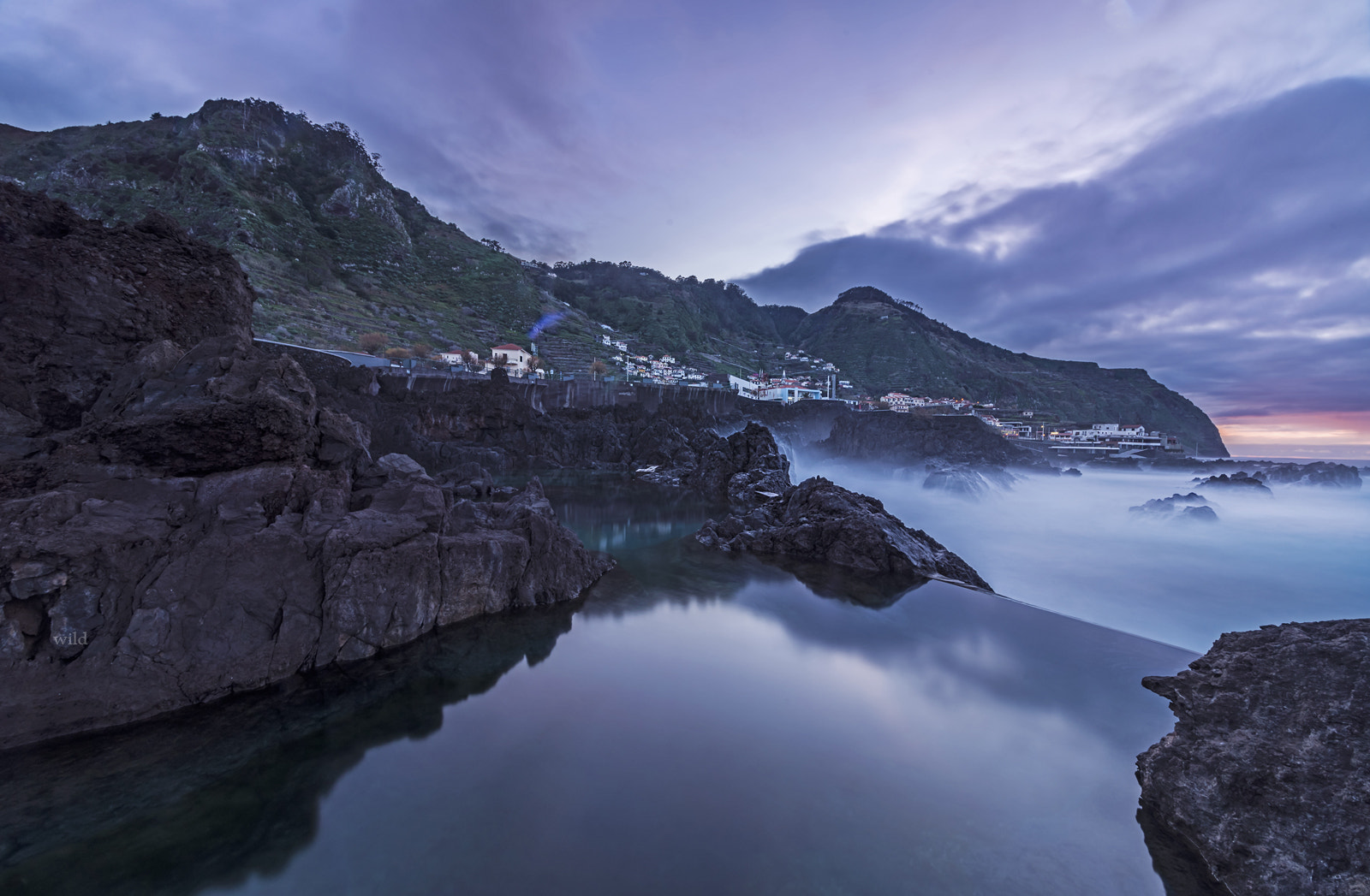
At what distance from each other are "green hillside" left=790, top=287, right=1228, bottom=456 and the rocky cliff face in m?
106

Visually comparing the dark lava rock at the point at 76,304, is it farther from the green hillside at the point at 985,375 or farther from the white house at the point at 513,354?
the green hillside at the point at 985,375

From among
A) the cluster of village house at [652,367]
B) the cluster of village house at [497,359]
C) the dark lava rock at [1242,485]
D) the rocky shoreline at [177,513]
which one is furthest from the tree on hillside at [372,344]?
the dark lava rock at [1242,485]

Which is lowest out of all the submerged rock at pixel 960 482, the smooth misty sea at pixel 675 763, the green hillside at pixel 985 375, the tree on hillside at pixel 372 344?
the smooth misty sea at pixel 675 763

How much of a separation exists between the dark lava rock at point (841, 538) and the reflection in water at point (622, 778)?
5.01 m

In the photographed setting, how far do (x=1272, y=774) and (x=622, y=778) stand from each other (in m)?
6.86

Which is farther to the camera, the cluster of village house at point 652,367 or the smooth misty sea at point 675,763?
the cluster of village house at point 652,367

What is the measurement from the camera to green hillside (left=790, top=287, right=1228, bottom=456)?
346 ft

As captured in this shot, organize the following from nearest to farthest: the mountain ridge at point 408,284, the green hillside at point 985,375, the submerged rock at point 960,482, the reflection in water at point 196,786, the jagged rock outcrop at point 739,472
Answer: the reflection in water at point 196,786, the jagged rock outcrop at point 739,472, the submerged rock at point 960,482, the mountain ridge at point 408,284, the green hillside at point 985,375

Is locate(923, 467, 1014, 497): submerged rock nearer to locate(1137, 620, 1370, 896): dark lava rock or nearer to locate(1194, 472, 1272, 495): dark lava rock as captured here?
locate(1194, 472, 1272, 495): dark lava rock

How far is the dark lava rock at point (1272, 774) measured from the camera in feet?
13.6

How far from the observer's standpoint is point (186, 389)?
8.05 meters

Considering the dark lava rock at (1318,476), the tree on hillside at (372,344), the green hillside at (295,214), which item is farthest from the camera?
the green hillside at (295,214)

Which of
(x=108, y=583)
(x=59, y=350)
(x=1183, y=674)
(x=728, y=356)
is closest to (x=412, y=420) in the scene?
(x=59, y=350)

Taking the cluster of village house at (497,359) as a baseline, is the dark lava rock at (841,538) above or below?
below
